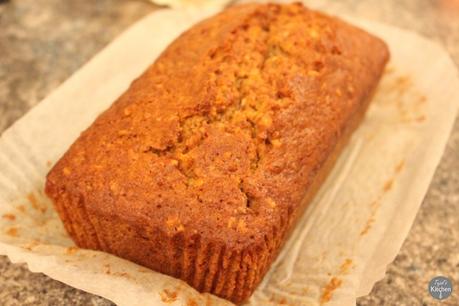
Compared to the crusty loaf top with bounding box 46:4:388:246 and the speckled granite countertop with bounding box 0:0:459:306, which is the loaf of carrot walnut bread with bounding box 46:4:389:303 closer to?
the crusty loaf top with bounding box 46:4:388:246

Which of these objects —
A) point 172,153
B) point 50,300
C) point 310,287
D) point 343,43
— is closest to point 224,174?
point 172,153

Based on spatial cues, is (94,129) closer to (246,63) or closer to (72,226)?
(72,226)

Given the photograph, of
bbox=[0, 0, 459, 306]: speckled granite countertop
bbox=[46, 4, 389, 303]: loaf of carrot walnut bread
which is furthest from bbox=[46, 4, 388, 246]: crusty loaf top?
bbox=[0, 0, 459, 306]: speckled granite countertop

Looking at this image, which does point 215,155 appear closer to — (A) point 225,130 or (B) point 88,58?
(A) point 225,130

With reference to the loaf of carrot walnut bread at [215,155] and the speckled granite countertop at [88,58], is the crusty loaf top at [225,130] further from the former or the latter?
the speckled granite countertop at [88,58]

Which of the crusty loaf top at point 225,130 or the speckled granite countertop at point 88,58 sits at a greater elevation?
the crusty loaf top at point 225,130

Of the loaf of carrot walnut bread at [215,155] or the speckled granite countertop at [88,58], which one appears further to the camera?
the speckled granite countertop at [88,58]

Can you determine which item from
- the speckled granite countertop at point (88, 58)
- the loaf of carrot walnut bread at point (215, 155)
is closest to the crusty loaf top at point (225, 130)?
the loaf of carrot walnut bread at point (215, 155)

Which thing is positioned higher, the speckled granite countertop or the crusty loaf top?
the crusty loaf top

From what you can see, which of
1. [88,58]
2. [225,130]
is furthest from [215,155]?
[88,58]
